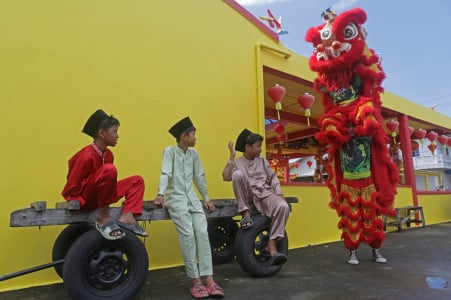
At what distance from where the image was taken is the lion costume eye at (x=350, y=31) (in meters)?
4.04

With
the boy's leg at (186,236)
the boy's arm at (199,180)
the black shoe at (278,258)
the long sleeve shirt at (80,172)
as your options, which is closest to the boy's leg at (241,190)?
the boy's arm at (199,180)

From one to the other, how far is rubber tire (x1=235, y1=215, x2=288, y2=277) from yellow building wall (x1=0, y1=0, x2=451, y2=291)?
1.05 m

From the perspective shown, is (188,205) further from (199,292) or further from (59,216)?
(59,216)

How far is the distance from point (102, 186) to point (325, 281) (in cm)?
215

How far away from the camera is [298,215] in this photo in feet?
17.8

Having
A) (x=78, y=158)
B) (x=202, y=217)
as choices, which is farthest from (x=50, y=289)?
(x=202, y=217)

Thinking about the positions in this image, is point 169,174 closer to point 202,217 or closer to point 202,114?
point 202,217

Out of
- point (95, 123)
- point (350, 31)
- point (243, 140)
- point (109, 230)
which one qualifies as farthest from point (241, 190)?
point (350, 31)

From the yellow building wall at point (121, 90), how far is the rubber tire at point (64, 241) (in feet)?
0.96

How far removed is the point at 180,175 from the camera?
3.20 m

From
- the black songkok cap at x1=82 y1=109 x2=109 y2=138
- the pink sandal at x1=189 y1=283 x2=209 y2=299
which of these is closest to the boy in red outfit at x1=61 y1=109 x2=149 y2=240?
the black songkok cap at x1=82 y1=109 x2=109 y2=138

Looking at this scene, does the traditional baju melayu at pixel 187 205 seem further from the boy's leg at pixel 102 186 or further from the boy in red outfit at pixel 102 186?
the boy's leg at pixel 102 186

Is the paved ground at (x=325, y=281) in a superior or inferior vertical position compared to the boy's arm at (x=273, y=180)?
inferior

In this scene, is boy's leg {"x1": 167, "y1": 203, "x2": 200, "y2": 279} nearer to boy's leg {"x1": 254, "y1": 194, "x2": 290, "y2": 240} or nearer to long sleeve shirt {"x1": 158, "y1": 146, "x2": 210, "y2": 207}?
long sleeve shirt {"x1": 158, "y1": 146, "x2": 210, "y2": 207}
